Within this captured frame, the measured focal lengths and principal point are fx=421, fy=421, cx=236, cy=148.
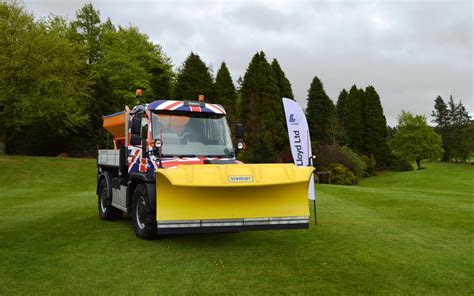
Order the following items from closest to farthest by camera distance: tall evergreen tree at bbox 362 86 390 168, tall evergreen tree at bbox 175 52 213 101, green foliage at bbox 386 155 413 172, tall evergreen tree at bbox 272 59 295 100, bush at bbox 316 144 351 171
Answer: bush at bbox 316 144 351 171 → tall evergreen tree at bbox 175 52 213 101 → tall evergreen tree at bbox 272 59 295 100 → tall evergreen tree at bbox 362 86 390 168 → green foliage at bbox 386 155 413 172

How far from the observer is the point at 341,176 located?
40.4m

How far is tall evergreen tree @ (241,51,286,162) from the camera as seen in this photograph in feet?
164

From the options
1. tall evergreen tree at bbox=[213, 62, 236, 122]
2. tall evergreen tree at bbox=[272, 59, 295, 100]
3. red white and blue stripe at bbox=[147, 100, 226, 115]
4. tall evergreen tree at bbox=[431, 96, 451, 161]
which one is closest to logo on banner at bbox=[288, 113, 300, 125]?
red white and blue stripe at bbox=[147, 100, 226, 115]

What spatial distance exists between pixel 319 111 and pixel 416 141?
14.6 meters

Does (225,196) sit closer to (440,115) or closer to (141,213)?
(141,213)

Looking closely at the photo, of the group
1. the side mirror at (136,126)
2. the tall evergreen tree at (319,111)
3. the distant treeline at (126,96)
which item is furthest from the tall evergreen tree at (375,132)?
the side mirror at (136,126)

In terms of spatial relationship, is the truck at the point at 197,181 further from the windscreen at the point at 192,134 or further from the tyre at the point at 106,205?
the tyre at the point at 106,205

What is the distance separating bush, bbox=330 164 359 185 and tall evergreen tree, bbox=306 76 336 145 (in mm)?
15256

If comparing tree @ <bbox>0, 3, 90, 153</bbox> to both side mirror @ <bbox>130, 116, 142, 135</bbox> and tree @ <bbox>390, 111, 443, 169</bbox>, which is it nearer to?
side mirror @ <bbox>130, 116, 142, 135</bbox>

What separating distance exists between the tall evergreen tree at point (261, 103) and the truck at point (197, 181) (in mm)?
39132

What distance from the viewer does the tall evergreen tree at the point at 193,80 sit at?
49.8 m

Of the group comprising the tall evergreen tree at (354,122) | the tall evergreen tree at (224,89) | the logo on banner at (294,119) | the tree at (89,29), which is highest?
the tree at (89,29)

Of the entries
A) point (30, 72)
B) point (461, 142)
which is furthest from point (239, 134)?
point (461, 142)

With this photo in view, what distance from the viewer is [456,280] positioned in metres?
5.90
